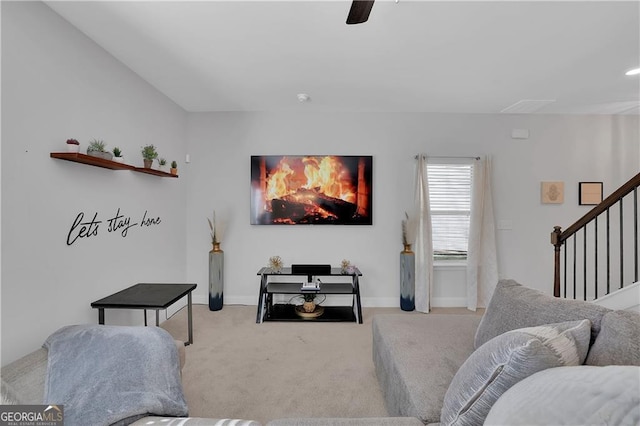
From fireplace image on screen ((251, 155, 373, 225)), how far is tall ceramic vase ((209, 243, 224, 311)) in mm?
575

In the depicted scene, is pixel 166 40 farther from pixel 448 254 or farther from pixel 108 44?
pixel 448 254

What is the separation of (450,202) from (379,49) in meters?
2.30

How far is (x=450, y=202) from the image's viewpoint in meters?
3.97

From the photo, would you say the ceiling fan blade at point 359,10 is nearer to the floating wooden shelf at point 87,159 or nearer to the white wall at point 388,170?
the floating wooden shelf at point 87,159

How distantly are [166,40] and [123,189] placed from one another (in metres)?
1.29

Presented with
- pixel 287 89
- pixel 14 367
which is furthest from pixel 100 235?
pixel 287 89

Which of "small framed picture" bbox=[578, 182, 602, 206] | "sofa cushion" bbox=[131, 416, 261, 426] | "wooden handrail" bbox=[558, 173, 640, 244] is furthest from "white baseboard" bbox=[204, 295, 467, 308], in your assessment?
"sofa cushion" bbox=[131, 416, 261, 426]

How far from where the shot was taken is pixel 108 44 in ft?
7.70

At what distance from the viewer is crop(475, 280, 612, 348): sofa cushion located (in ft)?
3.97

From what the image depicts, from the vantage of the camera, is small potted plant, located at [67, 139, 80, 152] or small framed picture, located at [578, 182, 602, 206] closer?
small potted plant, located at [67, 139, 80, 152]

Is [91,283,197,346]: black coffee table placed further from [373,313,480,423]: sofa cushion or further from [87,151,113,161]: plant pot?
[373,313,480,423]: sofa cushion

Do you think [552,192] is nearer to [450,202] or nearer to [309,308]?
[450,202]

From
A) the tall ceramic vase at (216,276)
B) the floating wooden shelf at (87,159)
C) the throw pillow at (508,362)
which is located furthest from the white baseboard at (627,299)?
the floating wooden shelf at (87,159)

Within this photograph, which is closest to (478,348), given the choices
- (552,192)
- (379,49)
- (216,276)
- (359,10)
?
(359,10)
